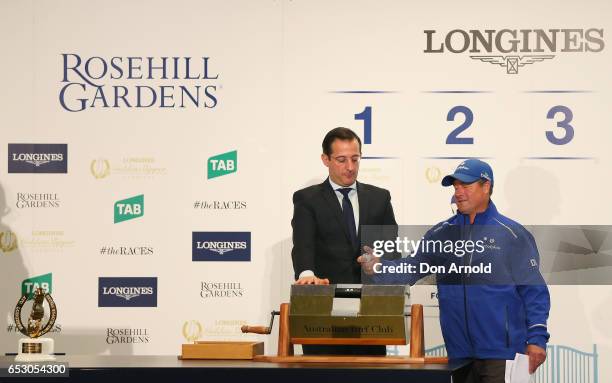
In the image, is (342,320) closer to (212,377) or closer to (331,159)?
(212,377)

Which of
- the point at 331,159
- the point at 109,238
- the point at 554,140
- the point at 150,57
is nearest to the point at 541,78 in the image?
the point at 554,140

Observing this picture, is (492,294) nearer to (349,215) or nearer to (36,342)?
(349,215)

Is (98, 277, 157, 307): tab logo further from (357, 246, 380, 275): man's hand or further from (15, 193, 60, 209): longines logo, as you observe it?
(357, 246, 380, 275): man's hand

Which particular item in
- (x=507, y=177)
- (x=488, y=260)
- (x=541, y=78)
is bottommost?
(x=488, y=260)

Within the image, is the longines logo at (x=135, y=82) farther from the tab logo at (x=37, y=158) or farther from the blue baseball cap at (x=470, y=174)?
the blue baseball cap at (x=470, y=174)

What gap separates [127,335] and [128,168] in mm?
972

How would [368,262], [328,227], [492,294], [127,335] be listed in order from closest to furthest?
[492,294] < [368,262] < [328,227] < [127,335]

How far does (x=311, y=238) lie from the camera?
5.60 metres

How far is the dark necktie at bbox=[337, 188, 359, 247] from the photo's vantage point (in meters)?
5.58

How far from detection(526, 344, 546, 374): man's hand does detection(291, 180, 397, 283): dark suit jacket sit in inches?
48.1

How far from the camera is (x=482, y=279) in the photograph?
4680 millimetres

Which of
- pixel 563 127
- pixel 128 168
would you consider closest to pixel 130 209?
pixel 128 168

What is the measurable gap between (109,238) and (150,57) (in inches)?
42.8

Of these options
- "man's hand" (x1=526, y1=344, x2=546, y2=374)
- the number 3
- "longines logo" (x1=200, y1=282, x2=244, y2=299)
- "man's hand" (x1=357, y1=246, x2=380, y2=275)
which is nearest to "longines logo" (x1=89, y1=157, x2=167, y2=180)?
"longines logo" (x1=200, y1=282, x2=244, y2=299)
